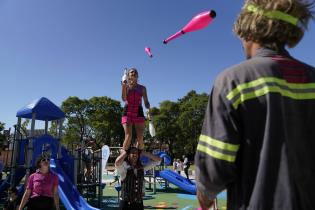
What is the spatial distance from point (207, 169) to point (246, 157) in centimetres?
20

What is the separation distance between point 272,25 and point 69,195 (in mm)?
10353

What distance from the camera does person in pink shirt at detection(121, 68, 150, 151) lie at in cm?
609

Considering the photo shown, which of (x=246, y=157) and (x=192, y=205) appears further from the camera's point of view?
(x=192, y=205)

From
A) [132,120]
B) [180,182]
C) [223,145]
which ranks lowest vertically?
[180,182]

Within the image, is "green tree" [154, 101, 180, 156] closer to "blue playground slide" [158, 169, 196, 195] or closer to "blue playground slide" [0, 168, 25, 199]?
"blue playground slide" [158, 169, 196, 195]

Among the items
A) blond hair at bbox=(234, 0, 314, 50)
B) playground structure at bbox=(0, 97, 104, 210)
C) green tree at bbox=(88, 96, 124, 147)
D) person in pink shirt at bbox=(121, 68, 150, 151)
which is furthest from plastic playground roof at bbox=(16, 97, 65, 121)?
green tree at bbox=(88, 96, 124, 147)

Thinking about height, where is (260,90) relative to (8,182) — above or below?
above

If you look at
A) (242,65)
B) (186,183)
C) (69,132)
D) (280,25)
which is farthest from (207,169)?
(69,132)

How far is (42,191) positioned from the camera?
21.0 ft

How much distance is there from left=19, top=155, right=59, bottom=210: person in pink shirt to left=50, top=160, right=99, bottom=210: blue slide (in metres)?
3.66

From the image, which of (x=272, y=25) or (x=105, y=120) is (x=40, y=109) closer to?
(x=272, y=25)

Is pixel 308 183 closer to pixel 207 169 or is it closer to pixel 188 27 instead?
pixel 207 169

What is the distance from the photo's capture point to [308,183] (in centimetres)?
155

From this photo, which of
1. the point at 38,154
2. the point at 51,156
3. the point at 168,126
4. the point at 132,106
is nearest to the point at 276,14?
the point at 132,106
